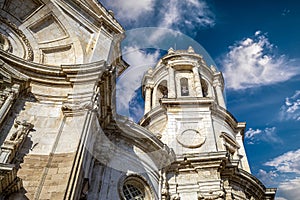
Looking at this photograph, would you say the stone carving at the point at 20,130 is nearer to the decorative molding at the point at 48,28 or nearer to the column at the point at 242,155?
the decorative molding at the point at 48,28

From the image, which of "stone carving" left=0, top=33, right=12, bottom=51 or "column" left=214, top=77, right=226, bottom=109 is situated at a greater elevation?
"column" left=214, top=77, right=226, bottom=109

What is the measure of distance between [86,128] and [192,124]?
12.6m

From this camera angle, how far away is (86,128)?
1028 cm

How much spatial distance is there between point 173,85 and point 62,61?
1355 centimetres

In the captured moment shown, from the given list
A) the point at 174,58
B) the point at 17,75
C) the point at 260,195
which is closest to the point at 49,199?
the point at 17,75

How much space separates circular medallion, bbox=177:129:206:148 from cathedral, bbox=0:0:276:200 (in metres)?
0.07

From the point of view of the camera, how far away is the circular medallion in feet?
65.4

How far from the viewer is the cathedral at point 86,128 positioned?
9375mm

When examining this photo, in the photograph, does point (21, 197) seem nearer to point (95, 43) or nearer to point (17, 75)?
point (17, 75)

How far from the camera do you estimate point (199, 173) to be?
1698cm

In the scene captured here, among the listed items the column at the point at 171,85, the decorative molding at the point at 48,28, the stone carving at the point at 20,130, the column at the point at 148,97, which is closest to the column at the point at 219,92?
the column at the point at 171,85

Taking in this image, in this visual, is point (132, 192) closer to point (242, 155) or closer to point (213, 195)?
point (213, 195)

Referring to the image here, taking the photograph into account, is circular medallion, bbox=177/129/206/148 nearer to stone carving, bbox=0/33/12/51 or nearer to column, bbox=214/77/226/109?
column, bbox=214/77/226/109

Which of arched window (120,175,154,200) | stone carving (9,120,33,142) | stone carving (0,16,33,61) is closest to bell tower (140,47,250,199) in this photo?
arched window (120,175,154,200)
